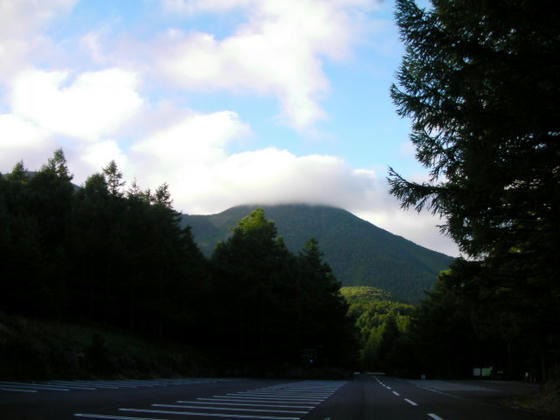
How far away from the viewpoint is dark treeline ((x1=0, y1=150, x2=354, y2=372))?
32.2 m

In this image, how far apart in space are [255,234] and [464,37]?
130 feet

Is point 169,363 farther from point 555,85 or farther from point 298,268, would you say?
point 555,85

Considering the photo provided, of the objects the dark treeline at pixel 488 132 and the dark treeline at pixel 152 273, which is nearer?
the dark treeline at pixel 488 132

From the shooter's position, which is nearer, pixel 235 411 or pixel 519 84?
pixel 519 84

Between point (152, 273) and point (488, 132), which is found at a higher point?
point (488, 132)

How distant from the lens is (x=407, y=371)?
3312 inches

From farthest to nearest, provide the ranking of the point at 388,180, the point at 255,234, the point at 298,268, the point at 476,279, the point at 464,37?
the point at 298,268
the point at 255,234
the point at 476,279
the point at 388,180
the point at 464,37

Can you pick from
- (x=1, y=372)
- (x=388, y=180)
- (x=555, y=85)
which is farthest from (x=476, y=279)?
(x=1, y=372)

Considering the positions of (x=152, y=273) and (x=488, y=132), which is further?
(x=152, y=273)

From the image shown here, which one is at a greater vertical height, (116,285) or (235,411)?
(116,285)

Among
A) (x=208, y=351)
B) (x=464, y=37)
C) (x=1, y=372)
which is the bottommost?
(x=208, y=351)

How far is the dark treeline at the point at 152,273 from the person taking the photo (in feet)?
105

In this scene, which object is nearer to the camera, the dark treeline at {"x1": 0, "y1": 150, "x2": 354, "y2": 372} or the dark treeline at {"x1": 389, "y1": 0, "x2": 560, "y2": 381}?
the dark treeline at {"x1": 389, "y1": 0, "x2": 560, "y2": 381}

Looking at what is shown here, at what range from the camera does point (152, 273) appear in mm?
38000
